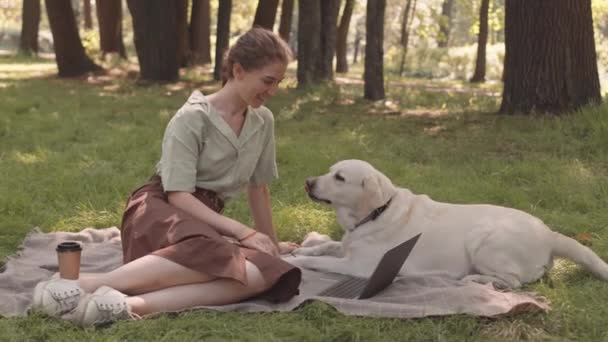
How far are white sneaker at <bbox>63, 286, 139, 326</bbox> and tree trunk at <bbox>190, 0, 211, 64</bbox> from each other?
721 inches

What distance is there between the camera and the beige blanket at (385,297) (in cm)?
393

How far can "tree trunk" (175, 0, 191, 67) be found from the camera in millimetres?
17925

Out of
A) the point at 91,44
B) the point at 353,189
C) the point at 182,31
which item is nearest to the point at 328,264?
the point at 353,189

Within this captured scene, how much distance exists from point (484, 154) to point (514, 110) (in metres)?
1.78

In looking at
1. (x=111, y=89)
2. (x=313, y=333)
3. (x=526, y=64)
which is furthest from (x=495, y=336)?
(x=111, y=89)

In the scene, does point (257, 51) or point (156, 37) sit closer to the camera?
point (257, 51)

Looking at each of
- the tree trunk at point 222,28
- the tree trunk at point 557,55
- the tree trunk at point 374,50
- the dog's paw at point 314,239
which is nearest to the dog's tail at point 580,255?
the dog's paw at point 314,239

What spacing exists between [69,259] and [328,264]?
1773 mm

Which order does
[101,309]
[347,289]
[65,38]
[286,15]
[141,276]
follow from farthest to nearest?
1. [286,15]
2. [65,38]
3. [347,289]
4. [141,276]
5. [101,309]

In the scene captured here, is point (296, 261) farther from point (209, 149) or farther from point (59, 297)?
point (59, 297)

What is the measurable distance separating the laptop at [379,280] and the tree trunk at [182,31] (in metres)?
13.3

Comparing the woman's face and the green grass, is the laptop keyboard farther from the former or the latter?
the woman's face

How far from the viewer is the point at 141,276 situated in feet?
12.5

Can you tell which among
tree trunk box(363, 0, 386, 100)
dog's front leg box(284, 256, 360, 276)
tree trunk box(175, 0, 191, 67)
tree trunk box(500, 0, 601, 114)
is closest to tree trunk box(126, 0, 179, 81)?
tree trunk box(175, 0, 191, 67)
